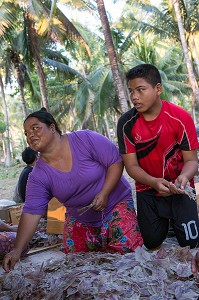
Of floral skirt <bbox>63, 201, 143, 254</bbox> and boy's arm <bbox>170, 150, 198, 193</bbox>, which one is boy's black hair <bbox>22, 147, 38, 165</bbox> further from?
boy's arm <bbox>170, 150, 198, 193</bbox>

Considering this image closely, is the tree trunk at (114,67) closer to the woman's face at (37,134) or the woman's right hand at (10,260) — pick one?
the woman's face at (37,134)

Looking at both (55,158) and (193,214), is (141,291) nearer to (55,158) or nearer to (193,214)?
(193,214)

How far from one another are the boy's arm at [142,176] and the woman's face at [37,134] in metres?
0.59

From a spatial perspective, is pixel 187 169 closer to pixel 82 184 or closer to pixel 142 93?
pixel 142 93

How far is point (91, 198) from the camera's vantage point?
110 inches

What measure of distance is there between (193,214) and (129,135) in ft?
2.44

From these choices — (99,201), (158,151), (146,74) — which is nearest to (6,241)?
(99,201)

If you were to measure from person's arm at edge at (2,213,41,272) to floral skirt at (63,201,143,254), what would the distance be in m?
0.43

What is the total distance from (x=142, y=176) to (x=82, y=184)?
0.44 metres

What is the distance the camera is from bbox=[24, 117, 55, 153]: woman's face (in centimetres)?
265

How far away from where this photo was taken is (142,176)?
8.81 ft

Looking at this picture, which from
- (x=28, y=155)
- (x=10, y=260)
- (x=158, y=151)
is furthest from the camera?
(x=28, y=155)

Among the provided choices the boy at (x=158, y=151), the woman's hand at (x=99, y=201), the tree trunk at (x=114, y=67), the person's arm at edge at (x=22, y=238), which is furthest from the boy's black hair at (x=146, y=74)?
the tree trunk at (x=114, y=67)

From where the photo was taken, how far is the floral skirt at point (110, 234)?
8.87 feet
